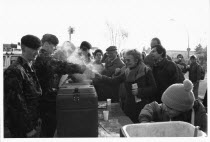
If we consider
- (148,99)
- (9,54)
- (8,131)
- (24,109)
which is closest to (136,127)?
(24,109)

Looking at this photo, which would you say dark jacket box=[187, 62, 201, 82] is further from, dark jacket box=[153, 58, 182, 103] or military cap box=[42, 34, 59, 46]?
military cap box=[42, 34, 59, 46]

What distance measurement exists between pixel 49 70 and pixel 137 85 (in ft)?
3.41

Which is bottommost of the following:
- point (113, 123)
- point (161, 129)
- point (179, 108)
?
point (113, 123)

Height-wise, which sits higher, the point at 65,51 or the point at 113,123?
the point at 65,51

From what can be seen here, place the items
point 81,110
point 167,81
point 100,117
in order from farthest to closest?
1. point 167,81
2. point 100,117
3. point 81,110

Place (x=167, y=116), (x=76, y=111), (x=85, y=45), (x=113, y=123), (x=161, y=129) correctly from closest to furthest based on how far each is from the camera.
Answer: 1. (x=161, y=129)
2. (x=167, y=116)
3. (x=76, y=111)
4. (x=113, y=123)
5. (x=85, y=45)

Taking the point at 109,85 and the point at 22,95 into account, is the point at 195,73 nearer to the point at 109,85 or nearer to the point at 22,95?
the point at 109,85

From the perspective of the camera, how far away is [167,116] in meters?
1.91

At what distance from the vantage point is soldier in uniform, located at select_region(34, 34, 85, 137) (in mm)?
2605

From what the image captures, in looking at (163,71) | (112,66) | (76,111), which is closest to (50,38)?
(76,111)

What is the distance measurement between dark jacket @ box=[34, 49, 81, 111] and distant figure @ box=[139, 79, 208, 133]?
107 cm

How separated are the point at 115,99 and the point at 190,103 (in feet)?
8.30

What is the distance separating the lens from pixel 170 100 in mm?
1829

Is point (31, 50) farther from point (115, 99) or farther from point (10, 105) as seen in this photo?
point (115, 99)
